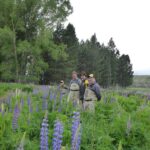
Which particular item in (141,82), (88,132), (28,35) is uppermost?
(28,35)

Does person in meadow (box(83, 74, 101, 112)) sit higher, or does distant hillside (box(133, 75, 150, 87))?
distant hillside (box(133, 75, 150, 87))

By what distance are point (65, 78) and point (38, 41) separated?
13.4 metres

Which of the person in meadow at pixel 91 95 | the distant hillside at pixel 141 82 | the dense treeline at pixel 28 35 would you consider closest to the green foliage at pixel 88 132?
the person in meadow at pixel 91 95

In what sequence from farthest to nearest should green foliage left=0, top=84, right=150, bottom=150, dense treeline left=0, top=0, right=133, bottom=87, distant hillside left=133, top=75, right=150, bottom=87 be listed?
distant hillside left=133, top=75, right=150, bottom=87
dense treeline left=0, top=0, right=133, bottom=87
green foliage left=0, top=84, right=150, bottom=150

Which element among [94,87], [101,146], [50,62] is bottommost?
[101,146]

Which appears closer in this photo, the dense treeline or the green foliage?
the green foliage

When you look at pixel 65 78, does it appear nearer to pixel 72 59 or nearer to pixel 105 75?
pixel 72 59

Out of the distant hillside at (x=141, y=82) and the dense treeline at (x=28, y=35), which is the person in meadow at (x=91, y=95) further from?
the distant hillside at (x=141, y=82)

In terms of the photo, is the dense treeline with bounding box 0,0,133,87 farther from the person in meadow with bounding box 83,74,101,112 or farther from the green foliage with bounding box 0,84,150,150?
the green foliage with bounding box 0,84,150,150

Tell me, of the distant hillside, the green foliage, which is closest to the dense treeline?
the green foliage

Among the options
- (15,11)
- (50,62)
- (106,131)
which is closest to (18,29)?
(15,11)

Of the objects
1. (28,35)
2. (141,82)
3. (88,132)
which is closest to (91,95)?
(88,132)

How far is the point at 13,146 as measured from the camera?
17.8 ft

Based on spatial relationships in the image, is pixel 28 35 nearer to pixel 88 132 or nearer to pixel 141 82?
pixel 88 132
